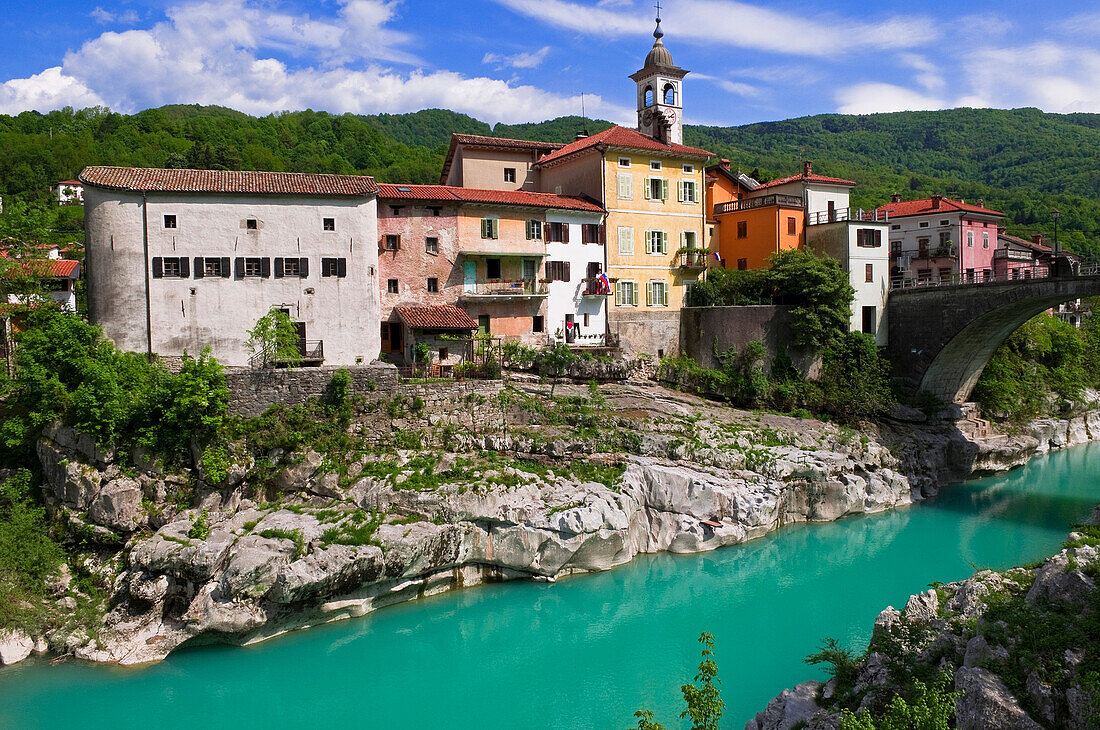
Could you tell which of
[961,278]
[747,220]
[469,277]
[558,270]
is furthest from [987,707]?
[747,220]

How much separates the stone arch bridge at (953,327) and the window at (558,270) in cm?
1970

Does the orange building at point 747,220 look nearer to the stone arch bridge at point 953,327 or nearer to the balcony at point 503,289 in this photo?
the stone arch bridge at point 953,327

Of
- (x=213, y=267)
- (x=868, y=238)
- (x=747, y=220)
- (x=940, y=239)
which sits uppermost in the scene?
(x=747, y=220)

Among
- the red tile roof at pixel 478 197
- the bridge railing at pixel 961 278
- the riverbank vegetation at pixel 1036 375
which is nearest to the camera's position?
the red tile roof at pixel 478 197

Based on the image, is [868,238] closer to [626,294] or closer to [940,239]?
[626,294]

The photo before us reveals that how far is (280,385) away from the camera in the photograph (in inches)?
1121

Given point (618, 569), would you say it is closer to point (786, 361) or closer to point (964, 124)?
point (786, 361)

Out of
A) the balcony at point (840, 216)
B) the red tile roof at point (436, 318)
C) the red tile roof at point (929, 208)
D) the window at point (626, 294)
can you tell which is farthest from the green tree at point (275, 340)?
the red tile roof at point (929, 208)

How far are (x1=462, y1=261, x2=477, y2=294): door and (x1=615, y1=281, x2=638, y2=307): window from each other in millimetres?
8083

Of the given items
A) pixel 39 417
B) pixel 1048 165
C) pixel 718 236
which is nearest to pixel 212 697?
pixel 39 417

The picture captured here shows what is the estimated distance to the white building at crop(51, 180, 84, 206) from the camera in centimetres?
6600

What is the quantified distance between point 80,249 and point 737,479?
4737cm

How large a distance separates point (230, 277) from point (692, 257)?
79.1 ft

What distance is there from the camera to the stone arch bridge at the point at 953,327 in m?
38.8
